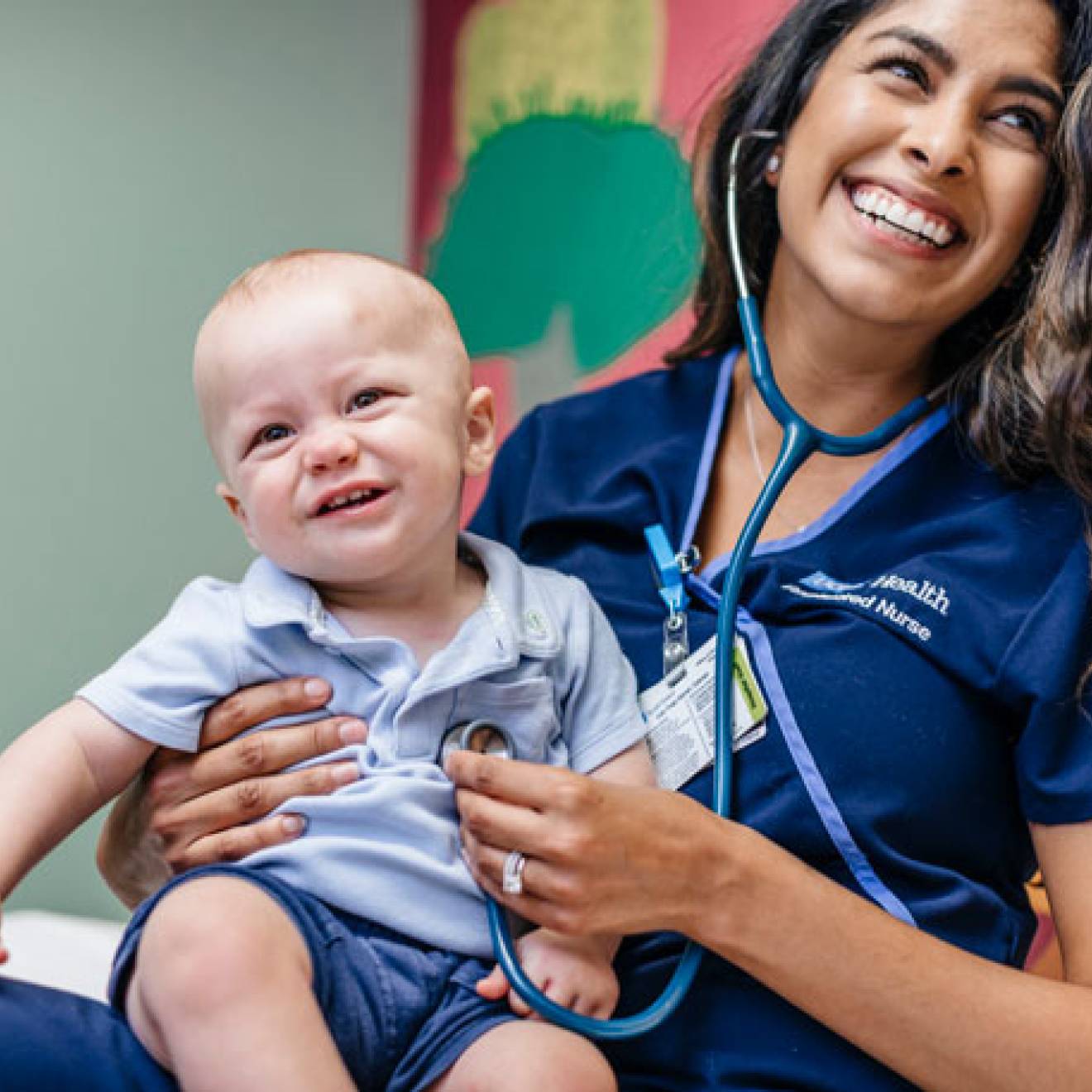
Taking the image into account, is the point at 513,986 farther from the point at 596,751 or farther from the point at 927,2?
the point at 927,2

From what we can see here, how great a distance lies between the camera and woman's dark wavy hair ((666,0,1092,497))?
4.88 ft

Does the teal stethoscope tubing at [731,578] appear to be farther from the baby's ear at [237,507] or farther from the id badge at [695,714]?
the baby's ear at [237,507]

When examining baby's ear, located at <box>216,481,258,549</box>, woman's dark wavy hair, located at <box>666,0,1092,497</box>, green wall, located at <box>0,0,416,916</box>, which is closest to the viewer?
baby's ear, located at <box>216,481,258,549</box>

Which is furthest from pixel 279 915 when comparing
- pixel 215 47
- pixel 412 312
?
pixel 215 47

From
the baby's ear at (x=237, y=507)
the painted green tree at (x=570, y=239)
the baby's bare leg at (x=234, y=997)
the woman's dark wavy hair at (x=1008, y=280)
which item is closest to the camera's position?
the baby's bare leg at (x=234, y=997)

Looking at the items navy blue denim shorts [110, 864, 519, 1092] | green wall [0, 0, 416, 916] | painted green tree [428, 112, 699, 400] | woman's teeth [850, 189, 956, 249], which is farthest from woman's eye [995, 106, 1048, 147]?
green wall [0, 0, 416, 916]

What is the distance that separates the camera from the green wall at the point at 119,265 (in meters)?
2.86

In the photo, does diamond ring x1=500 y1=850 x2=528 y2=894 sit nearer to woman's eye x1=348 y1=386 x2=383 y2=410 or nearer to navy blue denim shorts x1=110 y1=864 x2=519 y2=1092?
navy blue denim shorts x1=110 y1=864 x2=519 y2=1092

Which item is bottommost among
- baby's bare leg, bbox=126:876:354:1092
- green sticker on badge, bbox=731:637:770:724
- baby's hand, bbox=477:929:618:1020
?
baby's hand, bbox=477:929:618:1020

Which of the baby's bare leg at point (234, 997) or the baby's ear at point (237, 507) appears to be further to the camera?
the baby's ear at point (237, 507)

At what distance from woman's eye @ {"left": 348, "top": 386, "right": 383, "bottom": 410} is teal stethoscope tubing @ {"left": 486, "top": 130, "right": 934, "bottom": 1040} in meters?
0.36

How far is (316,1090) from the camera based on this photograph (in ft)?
3.56

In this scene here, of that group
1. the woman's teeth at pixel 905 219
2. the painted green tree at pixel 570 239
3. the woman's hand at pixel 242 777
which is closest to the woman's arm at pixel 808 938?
the woman's hand at pixel 242 777

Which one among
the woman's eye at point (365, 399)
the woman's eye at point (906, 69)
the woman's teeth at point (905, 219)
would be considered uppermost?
the woman's eye at point (906, 69)
